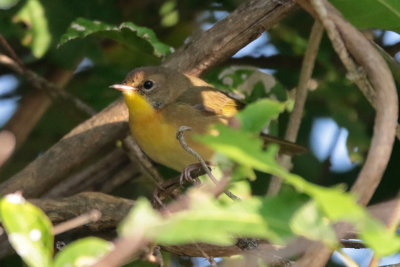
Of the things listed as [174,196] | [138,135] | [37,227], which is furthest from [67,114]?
[37,227]

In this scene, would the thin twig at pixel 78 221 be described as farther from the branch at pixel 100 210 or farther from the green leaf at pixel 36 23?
the green leaf at pixel 36 23

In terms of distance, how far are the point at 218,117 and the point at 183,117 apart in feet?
0.61

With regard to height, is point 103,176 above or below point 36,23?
below

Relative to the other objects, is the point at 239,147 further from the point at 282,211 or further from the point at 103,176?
the point at 103,176

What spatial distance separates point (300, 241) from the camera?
4.96ft

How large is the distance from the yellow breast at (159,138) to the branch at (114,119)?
3.8 inches

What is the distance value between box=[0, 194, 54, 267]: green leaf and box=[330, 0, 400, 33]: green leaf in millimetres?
1612

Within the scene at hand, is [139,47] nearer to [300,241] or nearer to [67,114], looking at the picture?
[67,114]

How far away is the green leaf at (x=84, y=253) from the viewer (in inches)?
48.9

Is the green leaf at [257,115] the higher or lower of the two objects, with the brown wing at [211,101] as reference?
lower

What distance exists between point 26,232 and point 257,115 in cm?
54

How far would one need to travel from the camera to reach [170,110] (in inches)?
137

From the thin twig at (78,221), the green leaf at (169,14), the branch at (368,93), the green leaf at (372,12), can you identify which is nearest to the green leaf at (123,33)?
the green leaf at (169,14)

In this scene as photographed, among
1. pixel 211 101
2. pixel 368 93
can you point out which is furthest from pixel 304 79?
pixel 368 93
